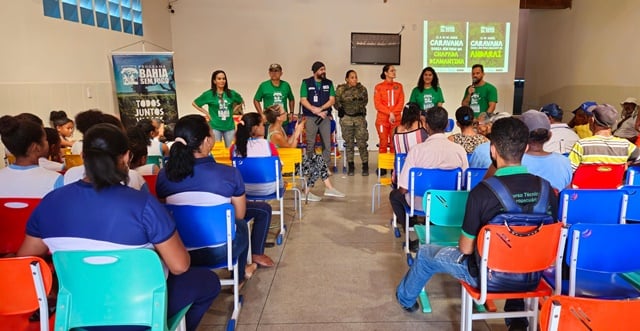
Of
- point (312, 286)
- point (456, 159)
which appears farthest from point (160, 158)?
point (456, 159)

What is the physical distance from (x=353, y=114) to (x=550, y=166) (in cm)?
390

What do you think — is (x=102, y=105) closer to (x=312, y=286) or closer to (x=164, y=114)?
(x=164, y=114)

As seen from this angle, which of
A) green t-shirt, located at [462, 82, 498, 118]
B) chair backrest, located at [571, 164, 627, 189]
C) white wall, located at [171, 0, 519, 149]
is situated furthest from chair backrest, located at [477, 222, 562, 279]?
white wall, located at [171, 0, 519, 149]

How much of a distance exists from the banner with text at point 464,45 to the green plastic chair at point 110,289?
7.69m

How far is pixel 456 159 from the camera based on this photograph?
313 cm

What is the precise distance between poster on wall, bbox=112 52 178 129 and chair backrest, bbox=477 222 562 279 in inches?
203

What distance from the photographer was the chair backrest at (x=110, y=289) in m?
1.41

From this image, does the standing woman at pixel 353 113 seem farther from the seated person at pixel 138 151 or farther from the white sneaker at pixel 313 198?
the seated person at pixel 138 151

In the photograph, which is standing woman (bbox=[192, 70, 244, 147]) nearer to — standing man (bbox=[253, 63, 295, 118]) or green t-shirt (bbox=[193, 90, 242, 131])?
green t-shirt (bbox=[193, 90, 242, 131])

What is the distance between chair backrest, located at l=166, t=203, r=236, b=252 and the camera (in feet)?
6.79

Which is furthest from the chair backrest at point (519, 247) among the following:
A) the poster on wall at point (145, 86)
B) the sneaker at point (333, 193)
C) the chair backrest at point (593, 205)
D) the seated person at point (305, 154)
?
the poster on wall at point (145, 86)

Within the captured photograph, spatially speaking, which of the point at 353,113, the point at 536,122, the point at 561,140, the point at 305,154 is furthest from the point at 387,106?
the point at 536,122

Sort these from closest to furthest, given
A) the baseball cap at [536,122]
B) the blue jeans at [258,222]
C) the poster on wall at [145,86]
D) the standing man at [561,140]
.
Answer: the baseball cap at [536,122] < the blue jeans at [258,222] < the standing man at [561,140] < the poster on wall at [145,86]

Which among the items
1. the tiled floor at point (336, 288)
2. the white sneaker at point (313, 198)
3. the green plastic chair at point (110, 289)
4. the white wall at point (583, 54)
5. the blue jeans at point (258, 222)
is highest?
the white wall at point (583, 54)
